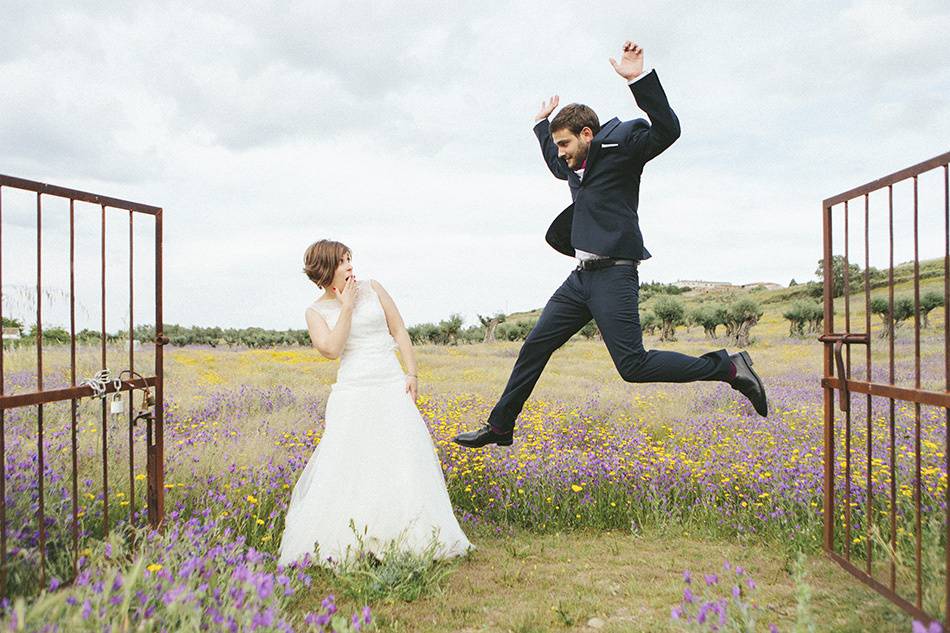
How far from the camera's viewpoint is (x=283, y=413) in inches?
327

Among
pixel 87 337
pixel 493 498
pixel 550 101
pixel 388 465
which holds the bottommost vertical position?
pixel 493 498

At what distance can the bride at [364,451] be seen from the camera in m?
4.41

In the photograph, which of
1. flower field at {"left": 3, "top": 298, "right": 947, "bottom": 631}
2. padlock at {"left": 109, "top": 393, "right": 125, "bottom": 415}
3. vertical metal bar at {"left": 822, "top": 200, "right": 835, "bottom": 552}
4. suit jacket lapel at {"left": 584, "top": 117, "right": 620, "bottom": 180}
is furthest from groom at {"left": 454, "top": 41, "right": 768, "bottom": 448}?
padlock at {"left": 109, "top": 393, "right": 125, "bottom": 415}

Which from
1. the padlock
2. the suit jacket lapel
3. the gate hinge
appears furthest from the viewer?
the suit jacket lapel

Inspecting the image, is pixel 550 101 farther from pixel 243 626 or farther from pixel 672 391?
pixel 672 391

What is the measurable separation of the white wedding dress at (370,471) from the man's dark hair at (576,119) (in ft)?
5.85

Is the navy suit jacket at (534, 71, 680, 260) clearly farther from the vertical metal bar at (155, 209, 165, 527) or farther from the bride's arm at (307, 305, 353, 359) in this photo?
the vertical metal bar at (155, 209, 165, 527)

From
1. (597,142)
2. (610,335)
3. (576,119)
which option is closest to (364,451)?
(610,335)

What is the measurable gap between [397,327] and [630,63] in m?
2.25

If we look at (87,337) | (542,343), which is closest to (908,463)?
(542,343)

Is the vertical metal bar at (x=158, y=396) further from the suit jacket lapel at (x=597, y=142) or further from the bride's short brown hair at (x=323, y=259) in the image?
the suit jacket lapel at (x=597, y=142)

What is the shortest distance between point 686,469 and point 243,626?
4.16m

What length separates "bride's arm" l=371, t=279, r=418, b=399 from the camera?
465 centimetres

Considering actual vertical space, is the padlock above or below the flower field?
above
